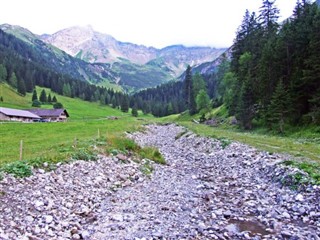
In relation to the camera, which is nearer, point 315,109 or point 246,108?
point 315,109

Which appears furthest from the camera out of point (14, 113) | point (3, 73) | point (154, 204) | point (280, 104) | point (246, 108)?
point (3, 73)

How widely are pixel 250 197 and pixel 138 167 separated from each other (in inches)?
387

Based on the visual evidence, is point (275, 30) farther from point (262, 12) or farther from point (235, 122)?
point (235, 122)

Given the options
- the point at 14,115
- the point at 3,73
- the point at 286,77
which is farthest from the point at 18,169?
the point at 3,73

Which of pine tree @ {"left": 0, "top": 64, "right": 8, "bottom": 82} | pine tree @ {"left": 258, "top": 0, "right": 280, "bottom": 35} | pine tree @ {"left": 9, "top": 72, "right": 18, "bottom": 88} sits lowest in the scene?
pine tree @ {"left": 9, "top": 72, "right": 18, "bottom": 88}

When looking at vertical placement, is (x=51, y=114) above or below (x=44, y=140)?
below

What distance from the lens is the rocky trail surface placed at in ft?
41.3

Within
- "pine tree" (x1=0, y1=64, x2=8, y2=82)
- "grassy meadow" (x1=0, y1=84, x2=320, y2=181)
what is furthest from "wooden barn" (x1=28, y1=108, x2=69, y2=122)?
"grassy meadow" (x1=0, y1=84, x2=320, y2=181)

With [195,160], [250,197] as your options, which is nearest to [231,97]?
[195,160]

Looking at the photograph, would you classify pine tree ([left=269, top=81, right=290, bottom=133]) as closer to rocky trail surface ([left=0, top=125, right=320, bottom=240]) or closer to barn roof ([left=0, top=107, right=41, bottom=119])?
rocky trail surface ([left=0, top=125, right=320, bottom=240])

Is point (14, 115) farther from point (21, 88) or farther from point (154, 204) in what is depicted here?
point (154, 204)

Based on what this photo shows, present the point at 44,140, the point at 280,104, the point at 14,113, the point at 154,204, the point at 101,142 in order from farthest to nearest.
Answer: the point at 14,113
the point at 280,104
the point at 44,140
the point at 101,142
the point at 154,204

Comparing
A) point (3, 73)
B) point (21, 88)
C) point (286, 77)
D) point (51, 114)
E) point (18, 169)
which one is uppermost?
point (286, 77)

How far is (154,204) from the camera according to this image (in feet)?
54.2
